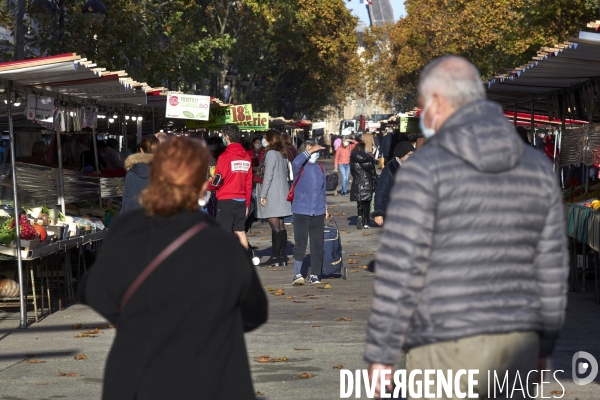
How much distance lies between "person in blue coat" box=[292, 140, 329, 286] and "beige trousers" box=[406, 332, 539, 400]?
8314mm

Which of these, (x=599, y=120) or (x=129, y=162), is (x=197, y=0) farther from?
(x=129, y=162)

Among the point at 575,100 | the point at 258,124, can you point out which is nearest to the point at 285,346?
the point at 575,100

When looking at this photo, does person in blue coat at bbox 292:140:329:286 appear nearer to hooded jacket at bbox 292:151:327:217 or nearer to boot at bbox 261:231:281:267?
hooded jacket at bbox 292:151:327:217

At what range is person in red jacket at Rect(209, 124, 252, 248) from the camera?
1260 centimetres

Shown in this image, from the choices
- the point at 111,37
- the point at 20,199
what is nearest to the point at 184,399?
the point at 20,199

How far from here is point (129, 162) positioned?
9.76 meters

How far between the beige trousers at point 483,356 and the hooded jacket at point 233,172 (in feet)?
30.1

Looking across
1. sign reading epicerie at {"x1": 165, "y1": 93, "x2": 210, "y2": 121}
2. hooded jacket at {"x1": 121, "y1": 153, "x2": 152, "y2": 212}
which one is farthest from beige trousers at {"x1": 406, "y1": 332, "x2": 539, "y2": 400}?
sign reading epicerie at {"x1": 165, "y1": 93, "x2": 210, "y2": 121}

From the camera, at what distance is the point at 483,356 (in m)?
3.45

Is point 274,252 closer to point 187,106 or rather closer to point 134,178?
point 187,106

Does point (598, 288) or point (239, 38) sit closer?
point (598, 288)

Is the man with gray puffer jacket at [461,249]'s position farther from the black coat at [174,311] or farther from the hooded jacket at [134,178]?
the hooded jacket at [134,178]

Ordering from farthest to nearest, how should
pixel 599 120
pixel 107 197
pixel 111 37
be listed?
pixel 111 37
pixel 599 120
pixel 107 197

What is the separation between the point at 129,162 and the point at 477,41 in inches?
1554
